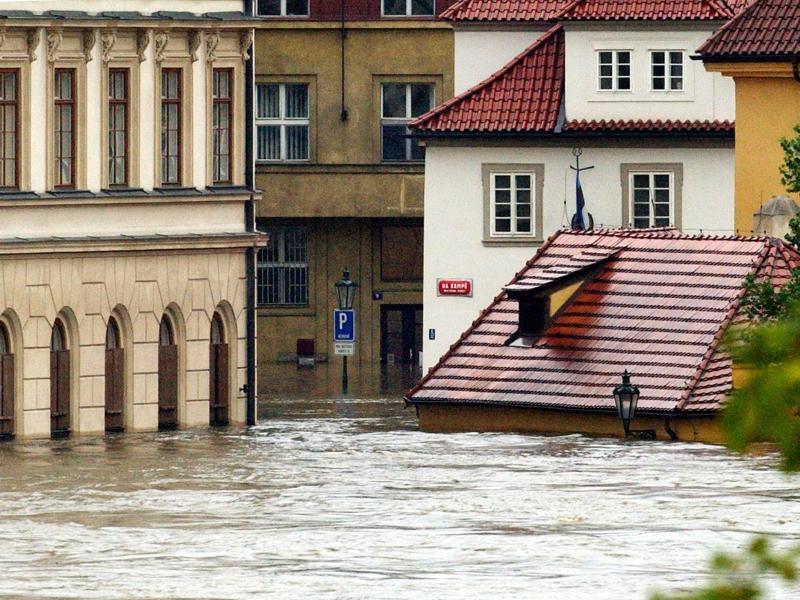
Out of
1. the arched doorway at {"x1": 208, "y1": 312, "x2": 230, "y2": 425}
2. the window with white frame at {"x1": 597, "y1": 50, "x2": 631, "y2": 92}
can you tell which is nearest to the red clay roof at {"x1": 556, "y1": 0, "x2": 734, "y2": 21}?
the window with white frame at {"x1": 597, "y1": 50, "x2": 631, "y2": 92}

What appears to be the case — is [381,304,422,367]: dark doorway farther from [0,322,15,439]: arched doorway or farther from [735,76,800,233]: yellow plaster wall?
[0,322,15,439]: arched doorway

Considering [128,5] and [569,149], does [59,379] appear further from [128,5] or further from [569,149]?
[569,149]

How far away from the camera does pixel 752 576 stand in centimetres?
295

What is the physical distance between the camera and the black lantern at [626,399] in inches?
1371

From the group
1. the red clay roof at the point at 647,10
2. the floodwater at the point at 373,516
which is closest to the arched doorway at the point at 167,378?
the floodwater at the point at 373,516

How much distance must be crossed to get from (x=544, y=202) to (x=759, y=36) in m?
10.1

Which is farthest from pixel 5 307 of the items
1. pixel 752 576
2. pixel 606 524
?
pixel 752 576

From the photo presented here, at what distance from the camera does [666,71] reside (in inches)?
2004

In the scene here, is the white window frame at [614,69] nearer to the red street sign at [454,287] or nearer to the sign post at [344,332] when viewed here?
the red street sign at [454,287]

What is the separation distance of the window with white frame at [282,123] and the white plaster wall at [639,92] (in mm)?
16654

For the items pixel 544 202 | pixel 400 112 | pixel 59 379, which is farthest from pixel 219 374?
pixel 400 112

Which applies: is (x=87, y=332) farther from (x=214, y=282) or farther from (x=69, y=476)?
(x=69, y=476)

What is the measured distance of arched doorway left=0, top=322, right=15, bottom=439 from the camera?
1565 inches

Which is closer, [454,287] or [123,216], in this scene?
[123,216]
